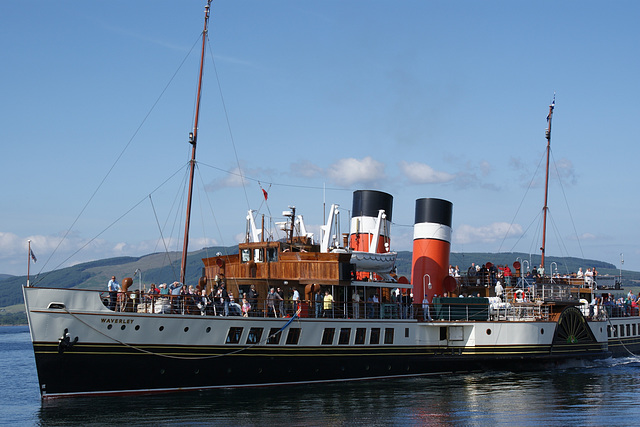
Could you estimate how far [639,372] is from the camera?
3127 cm

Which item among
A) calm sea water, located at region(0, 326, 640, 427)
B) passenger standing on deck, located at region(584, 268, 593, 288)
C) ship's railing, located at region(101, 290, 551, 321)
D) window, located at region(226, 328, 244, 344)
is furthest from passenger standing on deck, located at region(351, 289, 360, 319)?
passenger standing on deck, located at region(584, 268, 593, 288)

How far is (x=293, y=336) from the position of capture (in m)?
25.0

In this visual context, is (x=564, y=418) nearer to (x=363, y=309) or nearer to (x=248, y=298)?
(x=363, y=309)

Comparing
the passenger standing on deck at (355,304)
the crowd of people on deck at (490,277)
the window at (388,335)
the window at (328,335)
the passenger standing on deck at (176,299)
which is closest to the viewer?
the passenger standing on deck at (176,299)

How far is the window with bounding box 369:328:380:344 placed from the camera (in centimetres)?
2684

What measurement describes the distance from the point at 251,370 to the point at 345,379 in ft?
13.2

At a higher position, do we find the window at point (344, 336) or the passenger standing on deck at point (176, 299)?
the passenger standing on deck at point (176, 299)

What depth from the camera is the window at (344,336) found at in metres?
26.0

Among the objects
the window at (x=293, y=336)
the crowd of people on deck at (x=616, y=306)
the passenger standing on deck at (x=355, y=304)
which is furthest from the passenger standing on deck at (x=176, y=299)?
the crowd of people on deck at (x=616, y=306)

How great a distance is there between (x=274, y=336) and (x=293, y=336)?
77 cm

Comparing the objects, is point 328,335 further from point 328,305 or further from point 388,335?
point 388,335

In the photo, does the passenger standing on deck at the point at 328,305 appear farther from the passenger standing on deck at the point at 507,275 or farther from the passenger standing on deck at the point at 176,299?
the passenger standing on deck at the point at 507,275

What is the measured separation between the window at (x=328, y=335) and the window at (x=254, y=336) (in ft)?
8.54

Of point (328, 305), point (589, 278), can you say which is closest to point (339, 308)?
point (328, 305)
